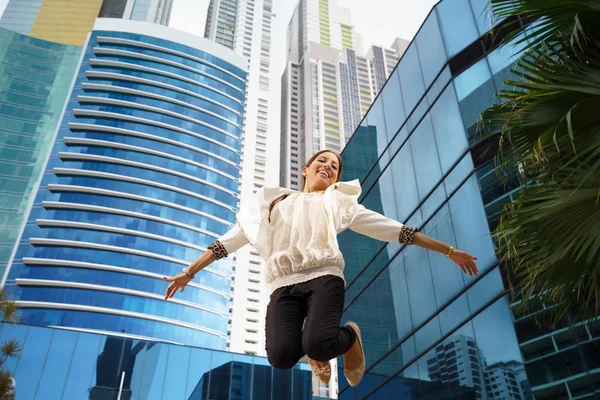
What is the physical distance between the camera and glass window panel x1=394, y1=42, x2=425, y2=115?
13242mm

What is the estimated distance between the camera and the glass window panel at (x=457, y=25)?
11.7 metres

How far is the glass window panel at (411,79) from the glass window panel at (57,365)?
28.1m

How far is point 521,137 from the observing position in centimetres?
420

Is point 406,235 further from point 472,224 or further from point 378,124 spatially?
point 378,124

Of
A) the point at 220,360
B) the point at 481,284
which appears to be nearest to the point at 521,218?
the point at 481,284

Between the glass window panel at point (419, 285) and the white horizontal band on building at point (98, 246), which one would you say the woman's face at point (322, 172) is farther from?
the white horizontal band on building at point (98, 246)

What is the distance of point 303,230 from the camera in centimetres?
362

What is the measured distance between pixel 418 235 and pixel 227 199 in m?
73.5

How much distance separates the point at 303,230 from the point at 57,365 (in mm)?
33411

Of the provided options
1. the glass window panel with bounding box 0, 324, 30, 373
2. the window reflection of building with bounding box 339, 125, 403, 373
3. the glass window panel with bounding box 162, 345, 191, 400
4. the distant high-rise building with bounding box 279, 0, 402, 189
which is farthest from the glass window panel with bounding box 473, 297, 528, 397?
the distant high-rise building with bounding box 279, 0, 402, 189

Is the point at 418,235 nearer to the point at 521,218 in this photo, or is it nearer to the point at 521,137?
the point at 521,218

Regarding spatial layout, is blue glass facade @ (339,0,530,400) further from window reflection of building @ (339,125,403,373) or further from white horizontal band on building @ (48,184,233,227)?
white horizontal band on building @ (48,184,233,227)

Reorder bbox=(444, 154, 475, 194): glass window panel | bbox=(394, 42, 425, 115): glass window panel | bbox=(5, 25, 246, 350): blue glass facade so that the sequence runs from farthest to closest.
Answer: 1. bbox=(5, 25, 246, 350): blue glass facade
2. bbox=(394, 42, 425, 115): glass window panel
3. bbox=(444, 154, 475, 194): glass window panel

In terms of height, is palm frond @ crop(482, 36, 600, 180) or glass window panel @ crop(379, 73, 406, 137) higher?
glass window panel @ crop(379, 73, 406, 137)
